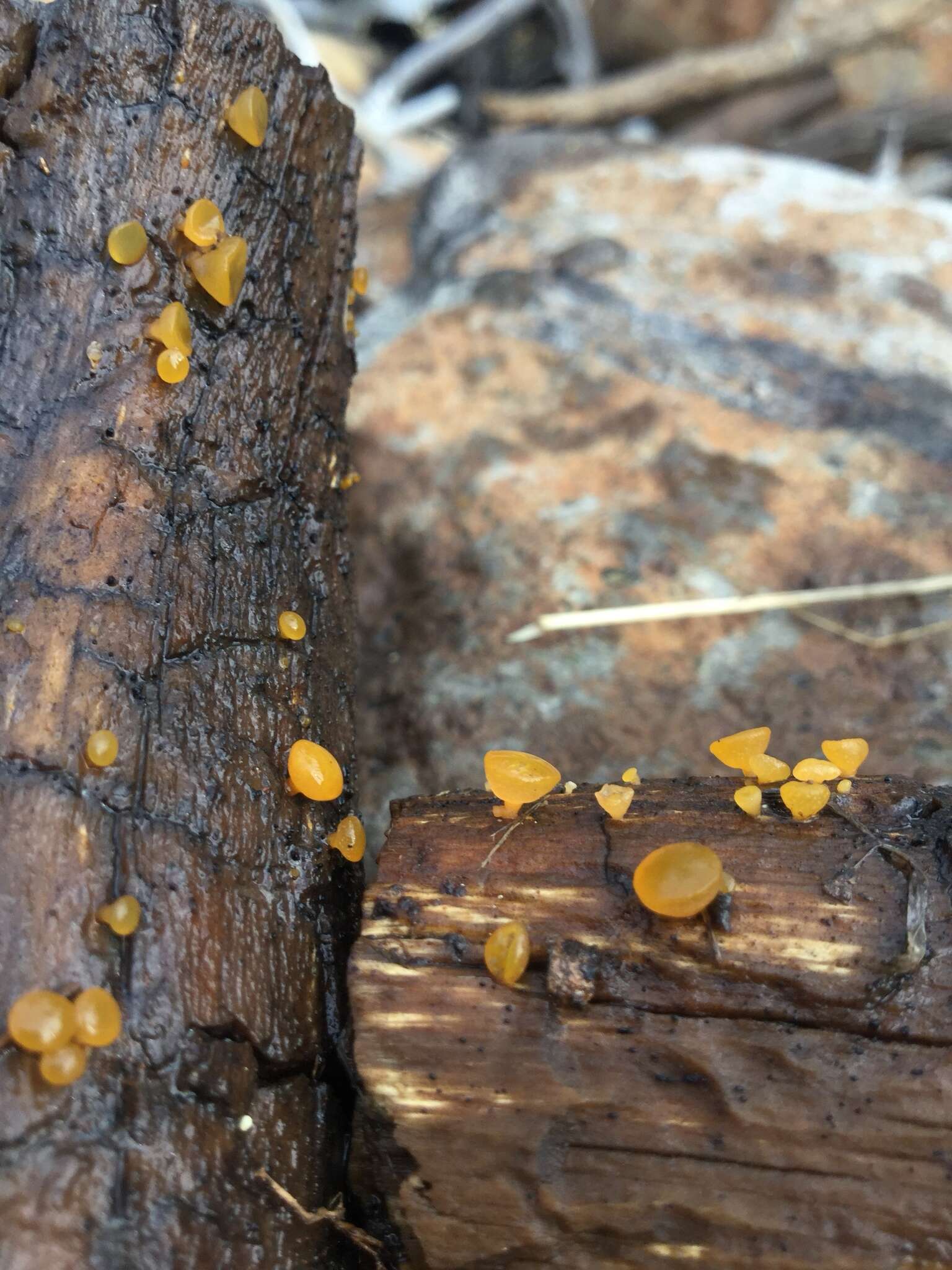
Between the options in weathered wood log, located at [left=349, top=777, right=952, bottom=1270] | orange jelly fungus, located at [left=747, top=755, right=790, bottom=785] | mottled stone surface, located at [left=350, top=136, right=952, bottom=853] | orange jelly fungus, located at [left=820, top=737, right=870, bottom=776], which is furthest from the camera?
mottled stone surface, located at [left=350, top=136, right=952, bottom=853]

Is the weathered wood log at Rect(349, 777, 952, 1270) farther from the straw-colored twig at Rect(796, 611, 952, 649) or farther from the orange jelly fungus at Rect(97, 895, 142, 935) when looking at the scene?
the straw-colored twig at Rect(796, 611, 952, 649)

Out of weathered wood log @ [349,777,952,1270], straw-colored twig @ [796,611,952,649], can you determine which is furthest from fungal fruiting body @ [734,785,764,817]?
straw-colored twig @ [796,611,952,649]

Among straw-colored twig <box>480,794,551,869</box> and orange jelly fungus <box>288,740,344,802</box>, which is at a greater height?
orange jelly fungus <box>288,740,344,802</box>

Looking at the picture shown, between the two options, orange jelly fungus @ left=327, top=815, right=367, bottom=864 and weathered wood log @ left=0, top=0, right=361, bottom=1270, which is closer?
weathered wood log @ left=0, top=0, right=361, bottom=1270

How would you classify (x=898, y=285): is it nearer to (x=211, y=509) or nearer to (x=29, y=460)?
(x=211, y=509)

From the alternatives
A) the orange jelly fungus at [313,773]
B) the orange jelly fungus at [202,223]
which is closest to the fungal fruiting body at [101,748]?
the orange jelly fungus at [313,773]

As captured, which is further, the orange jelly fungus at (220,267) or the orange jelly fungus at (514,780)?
the orange jelly fungus at (220,267)

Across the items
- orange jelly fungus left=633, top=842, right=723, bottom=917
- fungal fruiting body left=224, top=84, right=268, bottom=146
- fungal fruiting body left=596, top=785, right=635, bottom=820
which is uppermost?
fungal fruiting body left=224, top=84, right=268, bottom=146

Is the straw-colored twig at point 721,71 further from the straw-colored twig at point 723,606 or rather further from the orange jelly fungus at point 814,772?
the orange jelly fungus at point 814,772
